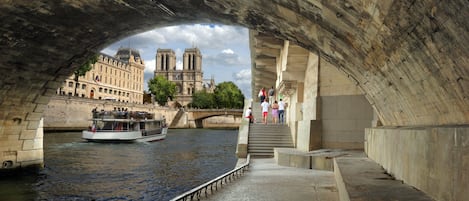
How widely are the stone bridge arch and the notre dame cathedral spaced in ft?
446

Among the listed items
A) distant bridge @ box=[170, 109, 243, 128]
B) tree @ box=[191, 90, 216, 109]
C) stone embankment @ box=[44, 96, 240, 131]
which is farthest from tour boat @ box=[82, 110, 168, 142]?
tree @ box=[191, 90, 216, 109]

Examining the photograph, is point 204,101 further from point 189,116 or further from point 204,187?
point 204,187

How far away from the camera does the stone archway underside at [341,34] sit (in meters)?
3.75

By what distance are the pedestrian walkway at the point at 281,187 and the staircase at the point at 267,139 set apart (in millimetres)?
5309

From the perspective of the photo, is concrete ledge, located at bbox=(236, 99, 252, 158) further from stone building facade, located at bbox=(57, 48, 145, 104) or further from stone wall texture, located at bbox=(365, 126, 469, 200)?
stone building facade, located at bbox=(57, 48, 145, 104)

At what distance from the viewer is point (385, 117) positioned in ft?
25.3

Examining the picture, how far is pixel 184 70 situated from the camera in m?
157

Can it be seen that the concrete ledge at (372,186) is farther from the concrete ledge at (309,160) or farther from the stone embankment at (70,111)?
the stone embankment at (70,111)

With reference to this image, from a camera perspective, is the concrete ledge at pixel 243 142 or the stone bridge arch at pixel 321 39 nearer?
the stone bridge arch at pixel 321 39

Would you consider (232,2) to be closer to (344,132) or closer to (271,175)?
(271,175)

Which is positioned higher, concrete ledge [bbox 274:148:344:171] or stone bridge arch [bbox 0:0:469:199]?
stone bridge arch [bbox 0:0:469:199]

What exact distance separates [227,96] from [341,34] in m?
108

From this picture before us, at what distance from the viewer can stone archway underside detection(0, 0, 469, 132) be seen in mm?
3750

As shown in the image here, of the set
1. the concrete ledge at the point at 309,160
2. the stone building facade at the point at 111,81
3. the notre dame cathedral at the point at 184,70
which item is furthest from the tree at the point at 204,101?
the concrete ledge at the point at 309,160
